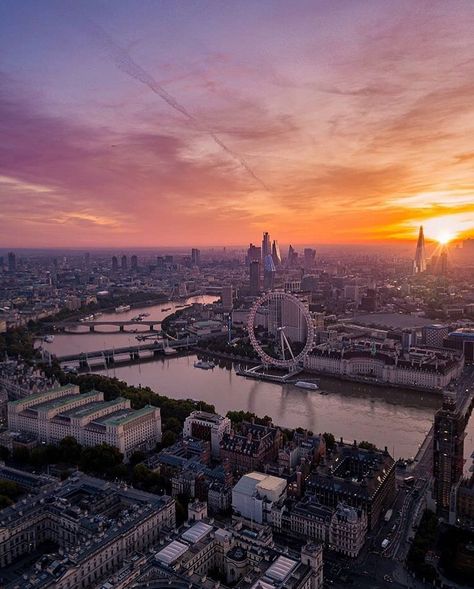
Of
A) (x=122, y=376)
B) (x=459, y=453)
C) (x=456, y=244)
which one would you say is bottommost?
(x=122, y=376)

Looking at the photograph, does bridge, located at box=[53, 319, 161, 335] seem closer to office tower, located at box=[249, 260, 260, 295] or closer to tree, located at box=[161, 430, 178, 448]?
office tower, located at box=[249, 260, 260, 295]

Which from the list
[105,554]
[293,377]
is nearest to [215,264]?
[293,377]

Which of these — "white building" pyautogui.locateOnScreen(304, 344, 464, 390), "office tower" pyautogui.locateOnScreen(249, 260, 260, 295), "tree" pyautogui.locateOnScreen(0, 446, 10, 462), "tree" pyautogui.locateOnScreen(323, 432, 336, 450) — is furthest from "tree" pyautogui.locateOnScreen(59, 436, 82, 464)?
"office tower" pyautogui.locateOnScreen(249, 260, 260, 295)

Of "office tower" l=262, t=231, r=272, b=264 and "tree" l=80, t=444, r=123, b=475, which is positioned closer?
"tree" l=80, t=444, r=123, b=475

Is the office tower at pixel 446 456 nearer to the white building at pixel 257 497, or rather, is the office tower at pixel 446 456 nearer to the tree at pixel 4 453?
the white building at pixel 257 497

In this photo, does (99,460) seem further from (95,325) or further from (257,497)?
(95,325)

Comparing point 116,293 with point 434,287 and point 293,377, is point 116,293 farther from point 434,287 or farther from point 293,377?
point 293,377
